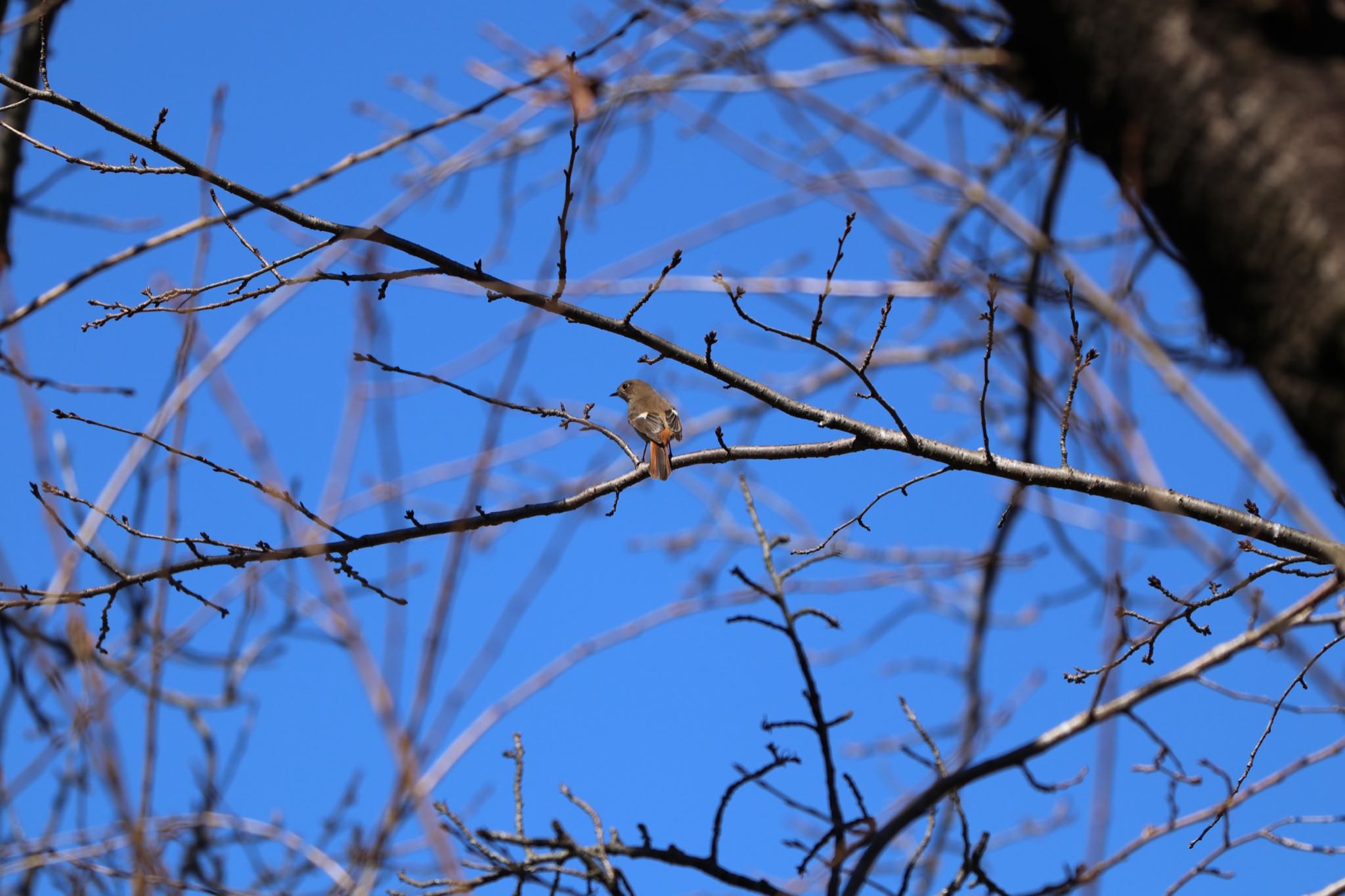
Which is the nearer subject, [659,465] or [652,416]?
[659,465]

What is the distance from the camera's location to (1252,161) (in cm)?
115

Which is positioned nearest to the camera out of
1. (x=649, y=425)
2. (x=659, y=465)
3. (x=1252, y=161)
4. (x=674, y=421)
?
(x=1252, y=161)

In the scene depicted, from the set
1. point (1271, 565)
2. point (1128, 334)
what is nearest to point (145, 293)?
point (1128, 334)

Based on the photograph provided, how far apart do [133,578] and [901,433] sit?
215 cm

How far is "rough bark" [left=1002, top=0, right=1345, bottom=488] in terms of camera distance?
112 centimetres

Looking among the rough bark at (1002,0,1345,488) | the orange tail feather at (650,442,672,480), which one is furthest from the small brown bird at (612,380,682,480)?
the rough bark at (1002,0,1345,488)

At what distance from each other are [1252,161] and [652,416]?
5.24 metres

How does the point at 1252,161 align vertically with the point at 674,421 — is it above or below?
below

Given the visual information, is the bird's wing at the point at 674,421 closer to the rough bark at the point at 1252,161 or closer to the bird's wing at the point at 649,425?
the bird's wing at the point at 649,425

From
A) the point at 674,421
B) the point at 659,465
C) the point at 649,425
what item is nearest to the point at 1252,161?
the point at 659,465

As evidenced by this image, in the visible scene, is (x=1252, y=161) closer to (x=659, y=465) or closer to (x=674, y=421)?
(x=659, y=465)

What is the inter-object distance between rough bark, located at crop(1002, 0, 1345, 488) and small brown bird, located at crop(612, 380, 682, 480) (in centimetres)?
379

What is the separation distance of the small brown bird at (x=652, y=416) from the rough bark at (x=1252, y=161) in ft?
12.4

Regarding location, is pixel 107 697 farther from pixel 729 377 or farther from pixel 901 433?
pixel 901 433
